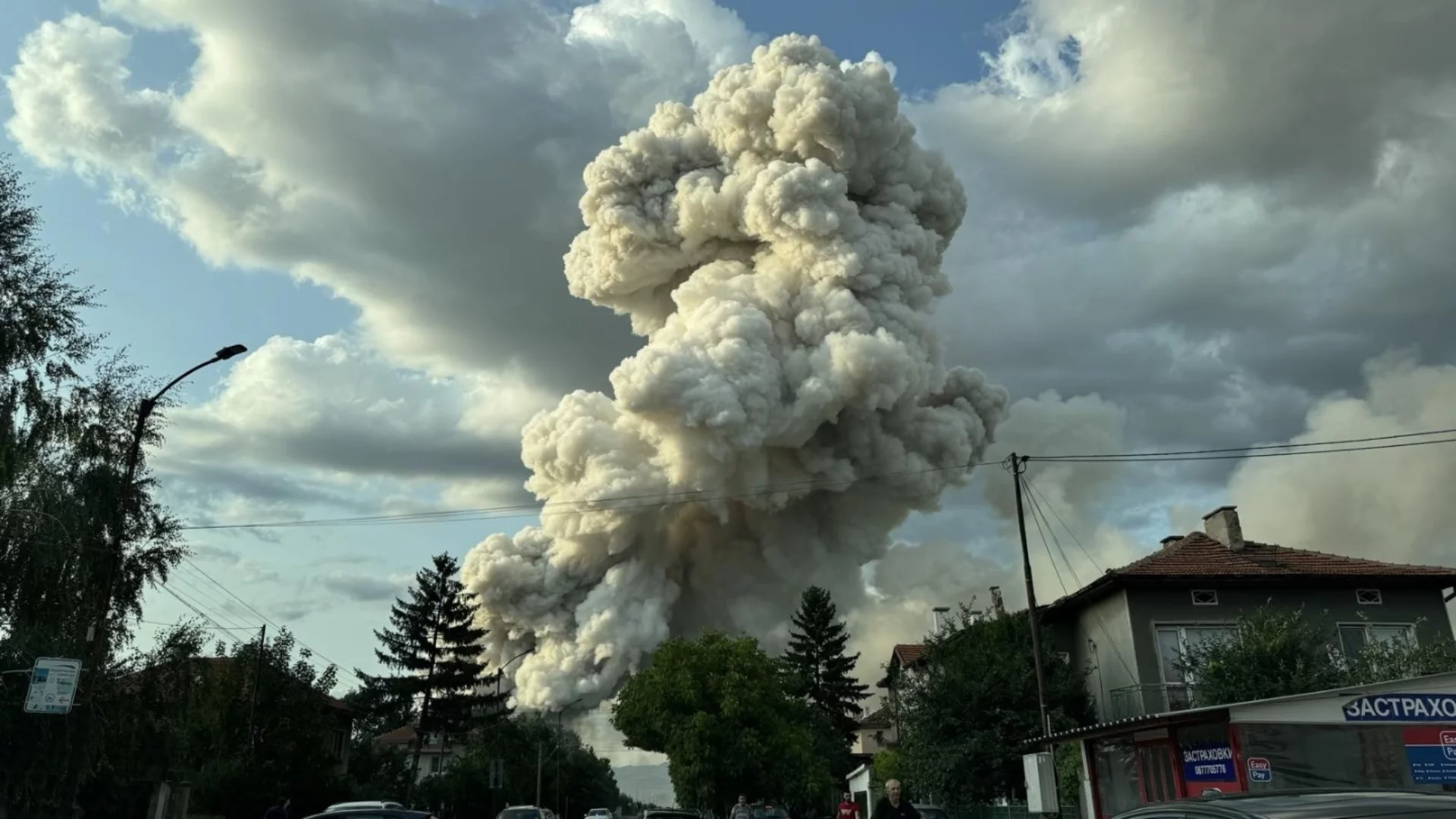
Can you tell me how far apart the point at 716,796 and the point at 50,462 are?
993 inches

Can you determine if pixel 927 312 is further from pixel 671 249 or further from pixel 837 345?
pixel 671 249

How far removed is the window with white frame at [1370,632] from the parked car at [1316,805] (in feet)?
90.4

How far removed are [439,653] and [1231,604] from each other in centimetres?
4313

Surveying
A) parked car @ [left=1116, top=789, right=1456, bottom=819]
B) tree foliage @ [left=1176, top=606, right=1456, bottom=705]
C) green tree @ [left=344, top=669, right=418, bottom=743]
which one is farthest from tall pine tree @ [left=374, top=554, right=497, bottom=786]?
parked car @ [left=1116, top=789, right=1456, bottom=819]

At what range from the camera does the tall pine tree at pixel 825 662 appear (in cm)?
6353

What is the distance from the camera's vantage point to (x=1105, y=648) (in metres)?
30.1

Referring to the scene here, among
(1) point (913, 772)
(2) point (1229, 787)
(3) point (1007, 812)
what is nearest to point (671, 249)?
(1) point (913, 772)

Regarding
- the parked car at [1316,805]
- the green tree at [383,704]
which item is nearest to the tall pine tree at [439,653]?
the green tree at [383,704]

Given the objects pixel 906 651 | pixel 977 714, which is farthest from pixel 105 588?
pixel 906 651

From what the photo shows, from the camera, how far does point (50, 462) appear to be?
734 inches

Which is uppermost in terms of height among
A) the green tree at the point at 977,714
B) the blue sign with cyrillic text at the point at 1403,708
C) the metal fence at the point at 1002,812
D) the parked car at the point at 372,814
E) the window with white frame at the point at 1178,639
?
the window with white frame at the point at 1178,639

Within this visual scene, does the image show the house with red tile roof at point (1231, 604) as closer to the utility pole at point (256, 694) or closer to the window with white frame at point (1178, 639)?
the window with white frame at point (1178, 639)

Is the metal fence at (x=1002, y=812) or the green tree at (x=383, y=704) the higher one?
the green tree at (x=383, y=704)

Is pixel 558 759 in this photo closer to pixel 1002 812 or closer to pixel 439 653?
pixel 439 653
